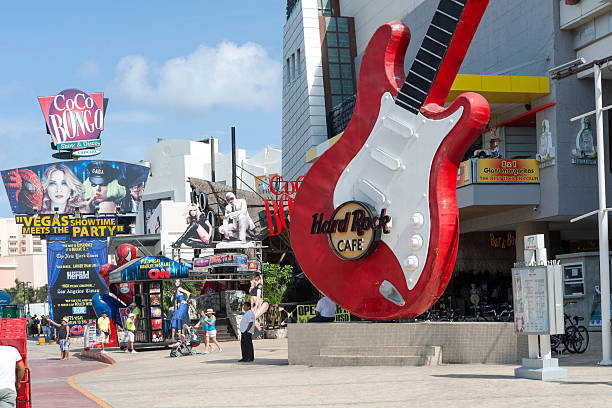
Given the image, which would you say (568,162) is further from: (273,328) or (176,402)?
(176,402)

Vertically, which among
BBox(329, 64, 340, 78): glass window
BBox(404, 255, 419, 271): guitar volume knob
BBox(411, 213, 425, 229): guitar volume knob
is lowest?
BBox(404, 255, 419, 271): guitar volume knob

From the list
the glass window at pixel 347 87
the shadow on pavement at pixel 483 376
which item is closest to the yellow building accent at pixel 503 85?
the shadow on pavement at pixel 483 376

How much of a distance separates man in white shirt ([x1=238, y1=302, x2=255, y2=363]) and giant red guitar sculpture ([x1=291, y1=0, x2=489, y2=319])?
1905mm

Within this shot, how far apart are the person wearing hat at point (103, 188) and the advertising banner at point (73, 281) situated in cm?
411

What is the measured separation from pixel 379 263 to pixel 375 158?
8.17 feet

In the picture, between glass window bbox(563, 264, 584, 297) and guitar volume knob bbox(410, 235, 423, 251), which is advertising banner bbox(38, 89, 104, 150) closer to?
glass window bbox(563, 264, 584, 297)

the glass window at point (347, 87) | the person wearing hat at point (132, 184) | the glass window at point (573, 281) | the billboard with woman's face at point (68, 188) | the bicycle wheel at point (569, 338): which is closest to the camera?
the bicycle wheel at point (569, 338)

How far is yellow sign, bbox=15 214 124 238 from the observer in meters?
50.6

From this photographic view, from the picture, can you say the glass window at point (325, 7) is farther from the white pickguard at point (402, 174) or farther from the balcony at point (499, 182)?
the white pickguard at point (402, 174)

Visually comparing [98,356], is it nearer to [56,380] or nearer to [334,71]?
[56,380]

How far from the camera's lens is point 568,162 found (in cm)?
2905

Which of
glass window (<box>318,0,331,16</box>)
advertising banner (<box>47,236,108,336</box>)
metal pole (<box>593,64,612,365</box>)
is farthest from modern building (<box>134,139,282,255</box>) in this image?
metal pole (<box>593,64,612,365</box>)

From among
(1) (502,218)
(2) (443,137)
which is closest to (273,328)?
(1) (502,218)

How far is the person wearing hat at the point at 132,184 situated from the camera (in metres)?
52.8
